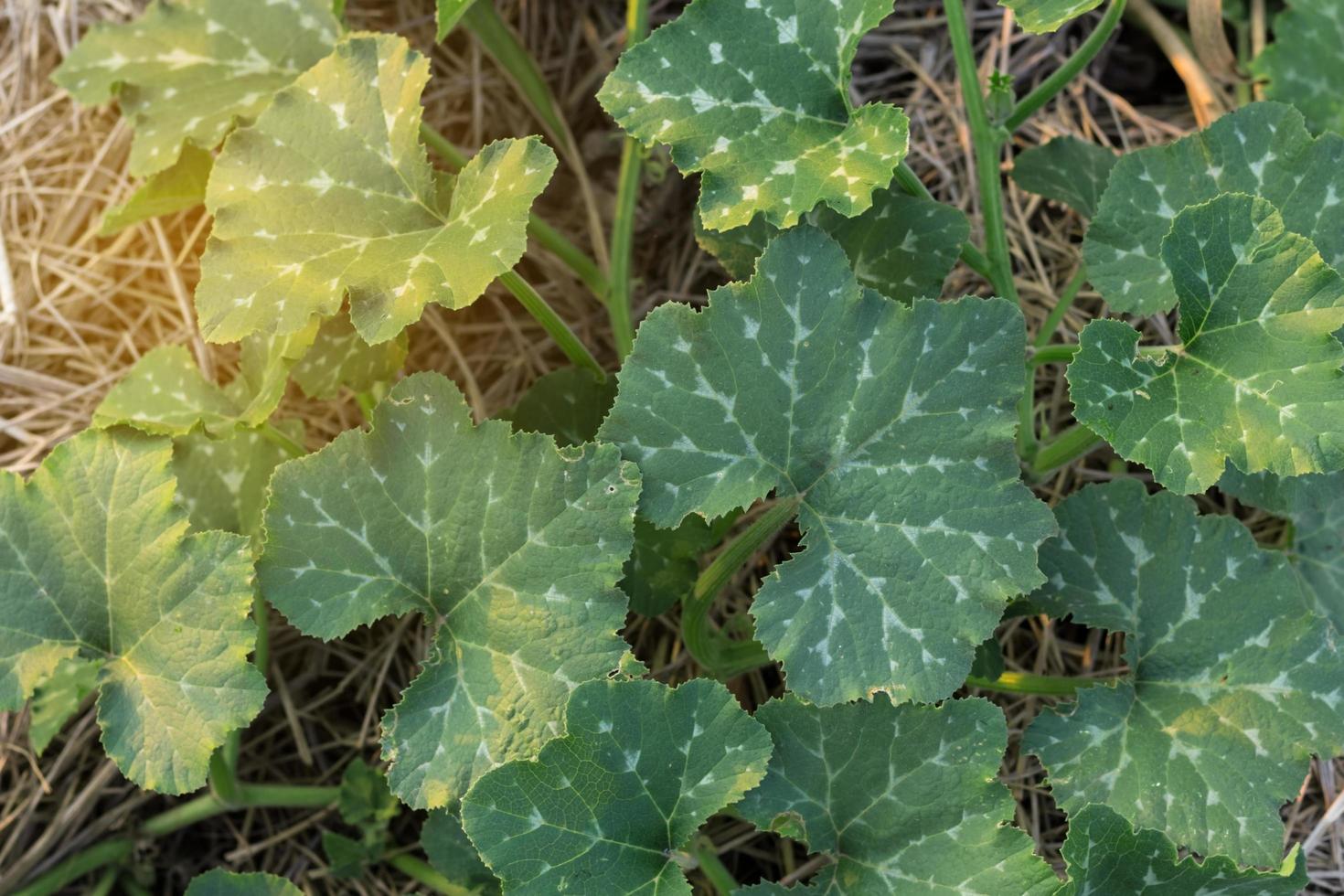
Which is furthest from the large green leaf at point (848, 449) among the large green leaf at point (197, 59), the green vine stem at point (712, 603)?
the large green leaf at point (197, 59)

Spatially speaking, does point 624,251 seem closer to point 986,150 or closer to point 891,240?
point 891,240

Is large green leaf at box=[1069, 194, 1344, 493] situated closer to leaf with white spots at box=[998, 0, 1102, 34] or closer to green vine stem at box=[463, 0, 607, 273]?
leaf with white spots at box=[998, 0, 1102, 34]

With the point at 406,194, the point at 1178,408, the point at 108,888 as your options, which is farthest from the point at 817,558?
the point at 108,888

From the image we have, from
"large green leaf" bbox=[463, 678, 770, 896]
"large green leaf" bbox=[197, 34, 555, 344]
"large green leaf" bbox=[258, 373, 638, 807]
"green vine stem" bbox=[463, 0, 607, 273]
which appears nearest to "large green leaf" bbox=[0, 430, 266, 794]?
"large green leaf" bbox=[258, 373, 638, 807]

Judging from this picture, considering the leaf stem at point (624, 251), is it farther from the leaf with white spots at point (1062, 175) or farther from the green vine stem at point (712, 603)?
the leaf with white spots at point (1062, 175)

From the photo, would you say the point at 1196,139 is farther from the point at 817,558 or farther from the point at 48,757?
the point at 48,757

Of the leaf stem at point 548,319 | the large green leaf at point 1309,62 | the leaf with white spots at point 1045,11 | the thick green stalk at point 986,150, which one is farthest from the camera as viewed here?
the large green leaf at point 1309,62
